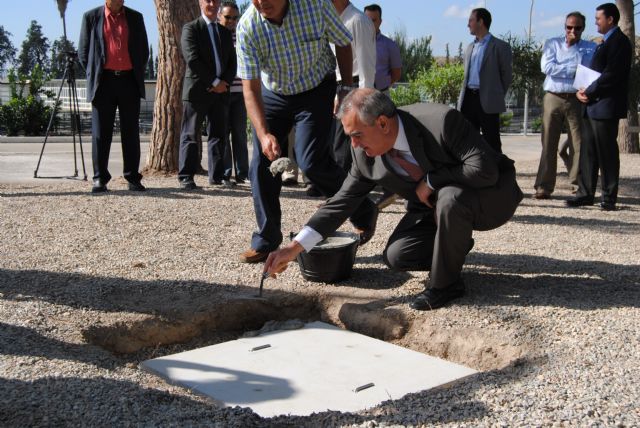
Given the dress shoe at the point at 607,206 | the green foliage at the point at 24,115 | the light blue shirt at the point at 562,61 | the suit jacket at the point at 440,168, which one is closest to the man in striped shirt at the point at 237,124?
the light blue shirt at the point at 562,61

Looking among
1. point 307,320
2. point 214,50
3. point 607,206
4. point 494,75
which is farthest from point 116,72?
point 607,206

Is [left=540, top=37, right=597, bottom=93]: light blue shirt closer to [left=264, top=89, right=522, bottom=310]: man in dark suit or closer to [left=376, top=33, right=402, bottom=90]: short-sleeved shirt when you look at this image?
[left=376, top=33, right=402, bottom=90]: short-sleeved shirt

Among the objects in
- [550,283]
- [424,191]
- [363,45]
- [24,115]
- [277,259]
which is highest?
[363,45]

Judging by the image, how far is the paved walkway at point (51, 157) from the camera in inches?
393

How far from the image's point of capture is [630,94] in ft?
39.9

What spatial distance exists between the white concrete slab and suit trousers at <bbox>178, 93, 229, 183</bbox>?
176 inches

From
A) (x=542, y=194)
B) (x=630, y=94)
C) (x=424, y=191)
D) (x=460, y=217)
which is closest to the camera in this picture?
(x=460, y=217)

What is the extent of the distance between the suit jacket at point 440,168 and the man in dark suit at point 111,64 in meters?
4.27

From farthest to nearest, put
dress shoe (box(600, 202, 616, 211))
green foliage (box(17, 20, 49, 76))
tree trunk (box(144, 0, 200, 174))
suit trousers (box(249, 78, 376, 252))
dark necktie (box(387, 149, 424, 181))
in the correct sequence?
green foliage (box(17, 20, 49, 76)) < tree trunk (box(144, 0, 200, 174)) < dress shoe (box(600, 202, 616, 211)) < suit trousers (box(249, 78, 376, 252)) < dark necktie (box(387, 149, 424, 181))

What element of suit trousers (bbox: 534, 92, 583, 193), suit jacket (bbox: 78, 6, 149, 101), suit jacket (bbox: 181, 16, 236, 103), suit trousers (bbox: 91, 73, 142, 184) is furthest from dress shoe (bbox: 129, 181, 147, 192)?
suit trousers (bbox: 534, 92, 583, 193)

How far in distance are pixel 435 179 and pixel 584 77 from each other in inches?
157

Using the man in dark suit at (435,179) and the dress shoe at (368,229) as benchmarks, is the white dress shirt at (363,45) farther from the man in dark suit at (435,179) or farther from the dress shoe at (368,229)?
the man in dark suit at (435,179)

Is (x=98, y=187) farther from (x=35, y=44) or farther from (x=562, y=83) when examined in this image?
(x=35, y=44)

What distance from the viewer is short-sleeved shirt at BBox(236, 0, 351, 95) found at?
4.70 metres
